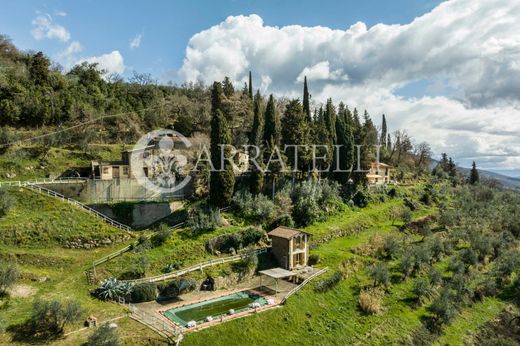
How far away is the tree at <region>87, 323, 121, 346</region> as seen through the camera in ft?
67.5

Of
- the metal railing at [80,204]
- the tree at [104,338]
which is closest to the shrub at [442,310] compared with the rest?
the tree at [104,338]

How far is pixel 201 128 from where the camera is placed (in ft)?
215

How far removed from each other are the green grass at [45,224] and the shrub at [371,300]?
2279cm

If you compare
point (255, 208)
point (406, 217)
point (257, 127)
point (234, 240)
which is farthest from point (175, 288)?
point (406, 217)

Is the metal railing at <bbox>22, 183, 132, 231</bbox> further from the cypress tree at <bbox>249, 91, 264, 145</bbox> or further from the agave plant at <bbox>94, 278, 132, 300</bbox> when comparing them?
the cypress tree at <bbox>249, 91, 264, 145</bbox>

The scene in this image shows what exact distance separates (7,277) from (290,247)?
22670 mm

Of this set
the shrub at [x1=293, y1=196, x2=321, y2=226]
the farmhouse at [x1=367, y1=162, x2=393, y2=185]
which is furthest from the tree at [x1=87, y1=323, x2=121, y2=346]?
the farmhouse at [x1=367, y1=162, x2=393, y2=185]

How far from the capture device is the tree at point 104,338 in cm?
2056

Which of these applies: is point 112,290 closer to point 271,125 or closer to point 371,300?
point 371,300

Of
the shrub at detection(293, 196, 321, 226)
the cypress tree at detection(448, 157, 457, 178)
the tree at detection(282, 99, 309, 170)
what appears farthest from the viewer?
the cypress tree at detection(448, 157, 457, 178)

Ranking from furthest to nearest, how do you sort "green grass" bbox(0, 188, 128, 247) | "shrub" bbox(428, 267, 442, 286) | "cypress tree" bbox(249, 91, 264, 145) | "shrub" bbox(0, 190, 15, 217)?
1. "cypress tree" bbox(249, 91, 264, 145)
2. "shrub" bbox(428, 267, 442, 286)
3. "shrub" bbox(0, 190, 15, 217)
4. "green grass" bbox(0, 188, 128, 247)

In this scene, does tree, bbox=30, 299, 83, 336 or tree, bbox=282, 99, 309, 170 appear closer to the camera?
tree, bbox=30, 299, 83, 336

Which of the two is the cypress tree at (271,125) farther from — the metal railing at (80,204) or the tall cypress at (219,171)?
the metal railing at (80,204)

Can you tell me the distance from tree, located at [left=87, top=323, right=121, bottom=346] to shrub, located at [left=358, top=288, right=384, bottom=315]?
19.2 metres
